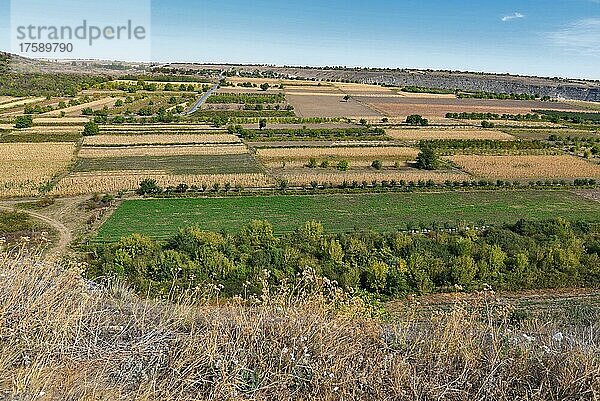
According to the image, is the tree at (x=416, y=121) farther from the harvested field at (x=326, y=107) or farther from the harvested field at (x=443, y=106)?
the harvested field at (x=326, y=107)

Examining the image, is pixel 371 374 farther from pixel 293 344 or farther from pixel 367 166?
pixel 367 166

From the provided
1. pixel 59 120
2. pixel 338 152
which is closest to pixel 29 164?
pixel 338 152

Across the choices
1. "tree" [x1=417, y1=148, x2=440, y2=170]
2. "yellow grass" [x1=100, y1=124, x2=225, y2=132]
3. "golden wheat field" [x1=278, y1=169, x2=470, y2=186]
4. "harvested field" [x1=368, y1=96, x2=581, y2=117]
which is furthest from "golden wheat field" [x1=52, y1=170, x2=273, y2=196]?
"harvested field" [x1=368, y1=96, x2=581, y2=117]

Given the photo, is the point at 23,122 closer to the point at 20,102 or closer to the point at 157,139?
the point at 157,139

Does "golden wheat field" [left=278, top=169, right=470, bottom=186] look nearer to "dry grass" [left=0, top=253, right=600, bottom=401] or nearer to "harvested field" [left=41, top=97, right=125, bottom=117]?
"dry grass" [left=0, top=253, right=600, bottom=401]

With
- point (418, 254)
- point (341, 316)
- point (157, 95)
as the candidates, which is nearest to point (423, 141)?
point (418, 254)
